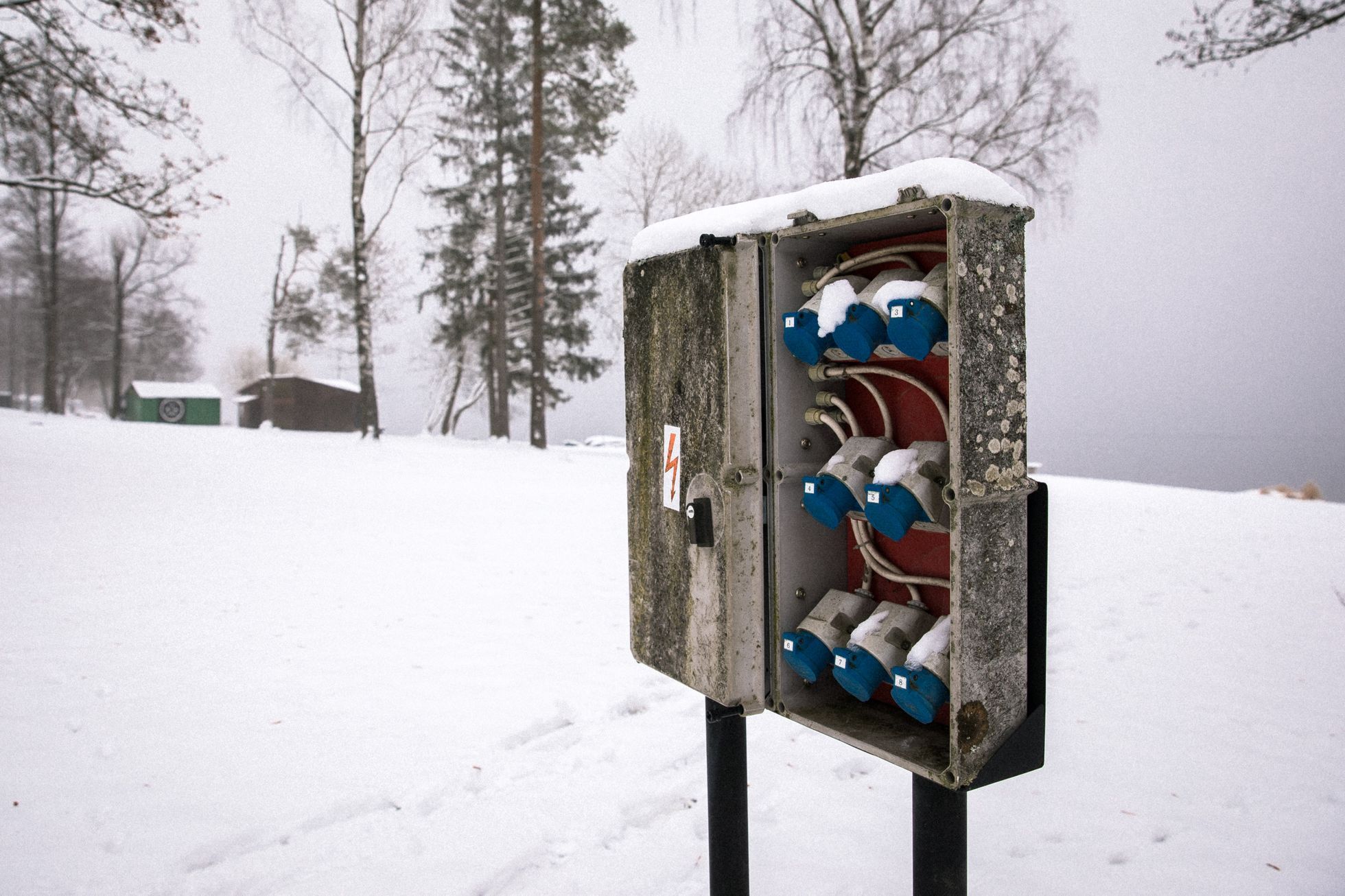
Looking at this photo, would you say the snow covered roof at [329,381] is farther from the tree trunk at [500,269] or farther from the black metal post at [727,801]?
the black metal post at [727,801]

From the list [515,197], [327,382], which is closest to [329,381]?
[327,382]

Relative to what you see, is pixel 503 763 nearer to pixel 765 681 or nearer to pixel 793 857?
pixel 793 857

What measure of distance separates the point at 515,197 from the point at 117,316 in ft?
→ 65.0

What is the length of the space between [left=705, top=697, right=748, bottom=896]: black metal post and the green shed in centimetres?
3434

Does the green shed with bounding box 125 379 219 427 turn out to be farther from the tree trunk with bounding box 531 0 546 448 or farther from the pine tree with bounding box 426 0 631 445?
the tree trunk with bounding box 531 0 546 448

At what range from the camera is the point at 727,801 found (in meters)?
2.05

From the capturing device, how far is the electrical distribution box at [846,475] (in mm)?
1487

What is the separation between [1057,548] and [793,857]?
585 cm

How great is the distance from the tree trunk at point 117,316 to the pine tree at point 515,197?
43.6ft

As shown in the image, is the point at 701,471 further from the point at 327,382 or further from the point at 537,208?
the point at 327,382

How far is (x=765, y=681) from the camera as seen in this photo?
6.38 feet

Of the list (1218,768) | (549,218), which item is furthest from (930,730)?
(549,218)

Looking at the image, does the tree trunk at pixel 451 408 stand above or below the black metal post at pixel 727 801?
above

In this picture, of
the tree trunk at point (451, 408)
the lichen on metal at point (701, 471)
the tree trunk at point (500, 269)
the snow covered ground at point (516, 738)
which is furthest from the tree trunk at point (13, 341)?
the lichen on metal at point (701, 471)
